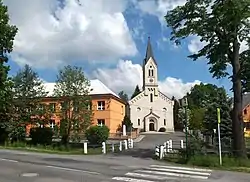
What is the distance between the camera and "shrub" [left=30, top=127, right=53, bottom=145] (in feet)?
141

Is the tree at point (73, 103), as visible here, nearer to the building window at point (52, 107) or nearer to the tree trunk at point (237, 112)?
the building window at point (52, 107)

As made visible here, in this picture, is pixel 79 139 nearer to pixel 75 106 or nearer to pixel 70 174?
pixel 75 106

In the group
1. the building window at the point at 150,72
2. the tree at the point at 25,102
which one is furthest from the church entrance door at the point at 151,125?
the tree at the point at 25,102

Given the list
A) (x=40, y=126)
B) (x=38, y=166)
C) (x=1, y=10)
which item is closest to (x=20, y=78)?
A: (x=40, y=126)

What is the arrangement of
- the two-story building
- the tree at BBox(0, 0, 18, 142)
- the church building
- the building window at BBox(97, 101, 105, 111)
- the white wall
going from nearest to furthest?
the tree at BBox(0, 0, 18, 142)
the two-story building
the building window at BBox(97, 101, 105, 111)
the church building
the white wall

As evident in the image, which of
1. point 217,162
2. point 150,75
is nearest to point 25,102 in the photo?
point 217,162

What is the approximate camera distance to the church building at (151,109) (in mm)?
85438

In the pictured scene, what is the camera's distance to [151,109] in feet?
283

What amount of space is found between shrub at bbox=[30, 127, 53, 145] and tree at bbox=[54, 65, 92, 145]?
5.51ft

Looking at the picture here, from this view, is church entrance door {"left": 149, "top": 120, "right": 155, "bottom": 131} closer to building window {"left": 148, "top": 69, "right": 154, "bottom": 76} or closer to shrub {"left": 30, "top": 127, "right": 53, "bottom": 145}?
building window {"left": 148, "top": 69, "right": 154, "bottom": 76}

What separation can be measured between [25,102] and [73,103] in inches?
243

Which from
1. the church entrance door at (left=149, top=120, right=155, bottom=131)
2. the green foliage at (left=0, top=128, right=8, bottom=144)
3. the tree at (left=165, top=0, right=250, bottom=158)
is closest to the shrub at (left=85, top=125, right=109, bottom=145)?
the green foliage at (left=0, top=128, right=8, bottom=144)

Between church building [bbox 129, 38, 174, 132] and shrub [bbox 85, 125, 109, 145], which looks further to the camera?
church building [bbox 129, 38, 174, 132]

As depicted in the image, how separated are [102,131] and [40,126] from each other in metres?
7.59
